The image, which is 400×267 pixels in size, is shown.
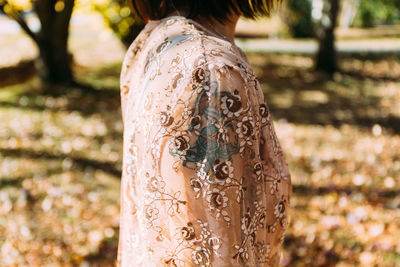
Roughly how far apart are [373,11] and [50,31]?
62.8 feet

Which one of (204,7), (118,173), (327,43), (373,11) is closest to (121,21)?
(327,43)

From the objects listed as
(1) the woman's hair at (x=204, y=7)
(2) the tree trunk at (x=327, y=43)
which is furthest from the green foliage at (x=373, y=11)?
(1) the woman's hair at (x=204, y=7)

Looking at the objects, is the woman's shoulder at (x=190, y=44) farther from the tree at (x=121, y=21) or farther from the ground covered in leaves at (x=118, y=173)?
the tree at (x=121, y=21)

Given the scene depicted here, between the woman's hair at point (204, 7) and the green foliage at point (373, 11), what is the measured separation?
76.4 ft

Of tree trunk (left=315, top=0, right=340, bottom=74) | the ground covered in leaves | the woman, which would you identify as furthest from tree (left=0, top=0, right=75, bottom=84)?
the woman

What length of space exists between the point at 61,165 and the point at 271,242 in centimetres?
510

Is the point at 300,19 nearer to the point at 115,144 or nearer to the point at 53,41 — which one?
the point at 53,41

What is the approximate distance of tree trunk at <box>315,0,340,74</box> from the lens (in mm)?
10383

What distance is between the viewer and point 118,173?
5.56 meters

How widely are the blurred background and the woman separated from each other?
665 mm

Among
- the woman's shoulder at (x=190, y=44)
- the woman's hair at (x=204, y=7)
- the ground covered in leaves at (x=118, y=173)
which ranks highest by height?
the woman's hair at (x=204, y=7)

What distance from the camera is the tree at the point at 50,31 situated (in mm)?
8080

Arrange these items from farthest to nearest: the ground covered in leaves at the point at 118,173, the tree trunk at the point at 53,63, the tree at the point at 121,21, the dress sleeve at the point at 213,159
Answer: the tree at the point at 121,21, the tree trunk at the point at 53,63, the ground covered in leaves at the point at 118,173, the dress sleeve at the point at 213,159

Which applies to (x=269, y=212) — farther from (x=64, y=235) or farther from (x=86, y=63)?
(x=86, y=63)
